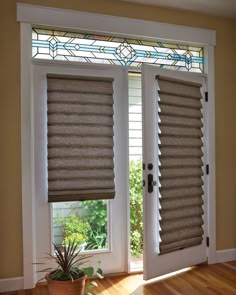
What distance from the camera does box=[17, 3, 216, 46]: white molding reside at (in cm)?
283

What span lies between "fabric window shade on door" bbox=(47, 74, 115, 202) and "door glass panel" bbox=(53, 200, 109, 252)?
13 cm

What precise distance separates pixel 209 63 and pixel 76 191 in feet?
6.34

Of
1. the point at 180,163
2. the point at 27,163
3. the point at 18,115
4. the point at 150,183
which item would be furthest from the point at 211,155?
the point at 18,115

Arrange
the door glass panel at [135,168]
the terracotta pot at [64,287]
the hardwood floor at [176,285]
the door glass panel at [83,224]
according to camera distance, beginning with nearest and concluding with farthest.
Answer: the terracotta pot at [64,287], the hardwood floor at [176,285], the door glass panel at [83,224], the door glass panel at [135,168]

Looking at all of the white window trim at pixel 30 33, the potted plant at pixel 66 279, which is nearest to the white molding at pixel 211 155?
the white window trim at pixel 30 33

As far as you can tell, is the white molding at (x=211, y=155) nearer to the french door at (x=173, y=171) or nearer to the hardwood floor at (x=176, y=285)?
the french door at (x=173, y=171)

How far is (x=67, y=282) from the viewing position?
2.31 metres

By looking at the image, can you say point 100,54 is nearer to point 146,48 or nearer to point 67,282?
point 146,48

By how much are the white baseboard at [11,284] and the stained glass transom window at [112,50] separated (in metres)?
1.96

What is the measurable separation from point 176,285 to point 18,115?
204 centimetres

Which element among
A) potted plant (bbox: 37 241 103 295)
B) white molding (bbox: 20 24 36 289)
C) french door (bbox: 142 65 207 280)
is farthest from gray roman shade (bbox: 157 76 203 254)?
white molding (bbox: 20 24 36 289)

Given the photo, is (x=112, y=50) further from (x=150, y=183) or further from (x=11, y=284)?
(x=11, y=284)

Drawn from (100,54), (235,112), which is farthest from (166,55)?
(235,112)

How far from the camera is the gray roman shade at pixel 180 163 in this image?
306 cm
